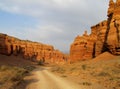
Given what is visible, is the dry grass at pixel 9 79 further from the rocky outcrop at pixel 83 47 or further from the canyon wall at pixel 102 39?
the rocky outcrop at pixel 83 47

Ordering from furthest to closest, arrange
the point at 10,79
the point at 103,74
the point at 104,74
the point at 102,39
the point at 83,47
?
1. the point at 83,47
2. the point at 102,39
3. the point at 103,74
4. the point at 104,74
5. the point at 10,79

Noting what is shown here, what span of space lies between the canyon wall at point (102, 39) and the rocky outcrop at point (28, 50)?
1943 inches

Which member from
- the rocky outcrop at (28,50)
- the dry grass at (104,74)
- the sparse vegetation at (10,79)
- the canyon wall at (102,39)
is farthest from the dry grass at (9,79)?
the rocky outcrop at (28,50)

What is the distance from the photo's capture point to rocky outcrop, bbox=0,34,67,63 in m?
110

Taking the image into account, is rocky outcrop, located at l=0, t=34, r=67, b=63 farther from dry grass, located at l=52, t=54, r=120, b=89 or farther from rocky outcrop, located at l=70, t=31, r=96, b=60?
dry grass, located at l=52, t=54, r=120, b=89

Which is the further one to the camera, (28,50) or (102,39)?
(28,50)

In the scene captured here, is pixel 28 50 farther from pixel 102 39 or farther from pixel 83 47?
pixel 102 39

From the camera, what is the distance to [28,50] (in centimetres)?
13388

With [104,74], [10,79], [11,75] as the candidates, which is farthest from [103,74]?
[11,75]

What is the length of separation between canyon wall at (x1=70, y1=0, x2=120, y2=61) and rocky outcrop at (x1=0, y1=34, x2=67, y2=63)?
162 feet

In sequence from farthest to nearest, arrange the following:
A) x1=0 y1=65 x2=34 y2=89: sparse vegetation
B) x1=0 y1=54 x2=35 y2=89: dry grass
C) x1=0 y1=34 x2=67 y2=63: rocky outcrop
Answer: x1=0 y1=34 x2=67 y2=63: rocky outcrop < x1=0 y1=54 x2=35 y2=89: dry grass < x1=0 y1=65 x2=34 y2=89: sparse vegetation

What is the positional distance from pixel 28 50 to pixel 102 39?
87.4 metres

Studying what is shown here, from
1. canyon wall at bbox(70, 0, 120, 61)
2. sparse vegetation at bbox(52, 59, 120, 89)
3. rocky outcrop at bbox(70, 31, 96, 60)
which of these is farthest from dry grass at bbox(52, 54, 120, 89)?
rocky outcrop at bbox(70, 31, 96, 60)

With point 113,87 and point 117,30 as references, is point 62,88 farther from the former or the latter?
point 117,30
